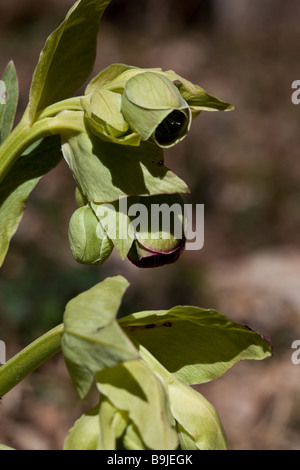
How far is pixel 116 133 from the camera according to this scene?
0.87 m

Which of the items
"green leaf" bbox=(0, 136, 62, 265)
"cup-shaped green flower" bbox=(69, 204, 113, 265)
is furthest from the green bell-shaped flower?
"green leaf" bbox=(0, 136, 62, 265)

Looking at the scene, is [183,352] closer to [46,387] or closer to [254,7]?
[46,387]

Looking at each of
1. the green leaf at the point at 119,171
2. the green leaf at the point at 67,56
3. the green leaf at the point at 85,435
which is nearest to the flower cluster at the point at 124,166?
the green leaf at the point at 119,171

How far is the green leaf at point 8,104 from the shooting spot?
3.66 ft

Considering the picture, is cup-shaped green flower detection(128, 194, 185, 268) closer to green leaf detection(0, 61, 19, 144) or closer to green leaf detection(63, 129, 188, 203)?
A: green leaf detection(63, 129, 188, 203)

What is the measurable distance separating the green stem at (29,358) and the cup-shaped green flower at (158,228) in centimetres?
17

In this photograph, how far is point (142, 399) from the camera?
789 mm

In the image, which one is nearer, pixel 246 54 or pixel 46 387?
pixel 46 387

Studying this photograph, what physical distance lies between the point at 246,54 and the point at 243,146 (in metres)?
1.30

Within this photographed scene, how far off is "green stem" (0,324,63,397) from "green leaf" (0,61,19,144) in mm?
378

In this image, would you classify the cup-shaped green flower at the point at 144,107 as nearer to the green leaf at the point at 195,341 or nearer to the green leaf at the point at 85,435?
the green leaf at the point at 195,341

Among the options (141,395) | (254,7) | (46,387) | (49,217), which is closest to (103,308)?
(141,395)

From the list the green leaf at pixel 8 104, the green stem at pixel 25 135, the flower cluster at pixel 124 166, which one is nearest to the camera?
the flower cluster at pixel 124 166

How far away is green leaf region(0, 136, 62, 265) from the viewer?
1.06 metres
